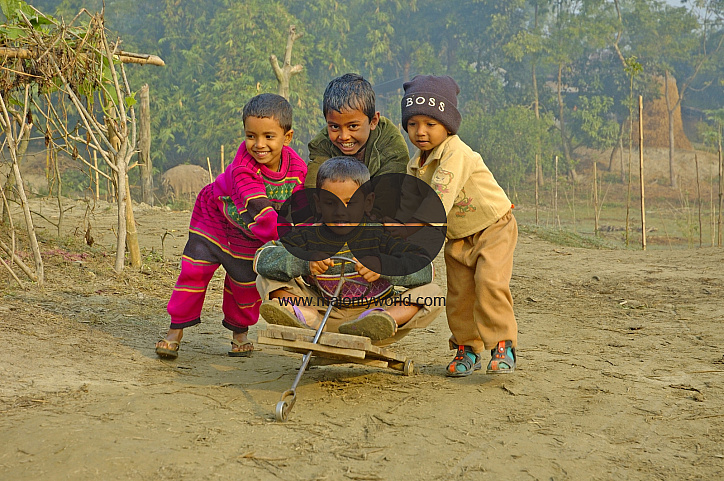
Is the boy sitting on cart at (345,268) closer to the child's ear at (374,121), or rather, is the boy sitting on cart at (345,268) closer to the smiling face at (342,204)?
the smiling face at (342,204)

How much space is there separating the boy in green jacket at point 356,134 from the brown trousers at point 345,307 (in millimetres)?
566

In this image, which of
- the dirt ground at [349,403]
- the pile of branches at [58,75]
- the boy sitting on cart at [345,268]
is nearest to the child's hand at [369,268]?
the boy sitting on cart at [345,268]

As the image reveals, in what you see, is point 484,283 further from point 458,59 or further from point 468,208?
point 458,59

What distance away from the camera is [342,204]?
340 centimetres

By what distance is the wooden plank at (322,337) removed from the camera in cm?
314

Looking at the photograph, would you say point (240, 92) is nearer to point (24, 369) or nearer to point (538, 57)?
point (538, 57)

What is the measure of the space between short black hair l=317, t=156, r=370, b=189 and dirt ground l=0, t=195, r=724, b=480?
1076mm

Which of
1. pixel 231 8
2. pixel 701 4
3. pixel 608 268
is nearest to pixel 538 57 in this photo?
pixel 701 4

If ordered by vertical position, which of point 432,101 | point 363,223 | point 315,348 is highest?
point 432,101

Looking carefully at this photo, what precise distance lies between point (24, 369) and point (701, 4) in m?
32.3

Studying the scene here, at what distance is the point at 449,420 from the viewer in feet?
10.3

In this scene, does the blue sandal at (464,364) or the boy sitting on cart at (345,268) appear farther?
the blue sandal at (464,364)

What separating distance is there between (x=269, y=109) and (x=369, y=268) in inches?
42.2

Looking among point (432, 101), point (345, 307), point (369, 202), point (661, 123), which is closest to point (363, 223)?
point (369, 202)
